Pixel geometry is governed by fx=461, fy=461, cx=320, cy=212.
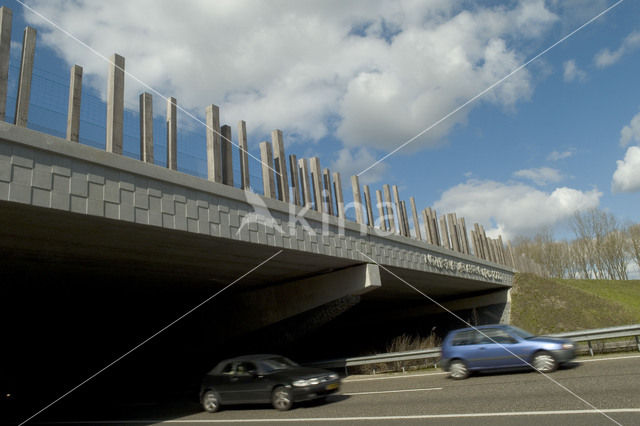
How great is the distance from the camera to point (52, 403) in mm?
17531

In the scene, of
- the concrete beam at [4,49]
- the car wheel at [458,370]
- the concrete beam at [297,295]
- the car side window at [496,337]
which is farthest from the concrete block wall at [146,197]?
the car side window at [496,337]

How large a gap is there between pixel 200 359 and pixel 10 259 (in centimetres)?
1145

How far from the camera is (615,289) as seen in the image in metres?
47.1

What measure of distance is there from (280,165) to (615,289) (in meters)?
45.9

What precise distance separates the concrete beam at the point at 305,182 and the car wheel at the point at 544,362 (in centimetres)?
800

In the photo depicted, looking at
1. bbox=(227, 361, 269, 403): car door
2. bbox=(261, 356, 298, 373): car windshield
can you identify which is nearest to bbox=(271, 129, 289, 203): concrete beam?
bbox=(261, 356, 298, 373): car windshield

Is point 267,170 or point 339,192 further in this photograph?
point 339,192

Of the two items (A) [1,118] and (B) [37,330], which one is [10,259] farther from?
(B) [37,330]

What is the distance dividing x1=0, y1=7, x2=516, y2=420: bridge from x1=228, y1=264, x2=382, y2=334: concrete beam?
55mm

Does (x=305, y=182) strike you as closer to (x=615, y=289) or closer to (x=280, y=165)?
(x=280, y=165)

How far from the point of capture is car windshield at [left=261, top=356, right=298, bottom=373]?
449 inches

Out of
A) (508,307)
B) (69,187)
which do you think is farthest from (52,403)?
(508,307)

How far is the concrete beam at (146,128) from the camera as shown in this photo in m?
10.5

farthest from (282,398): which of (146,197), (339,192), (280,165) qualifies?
(339,192)
